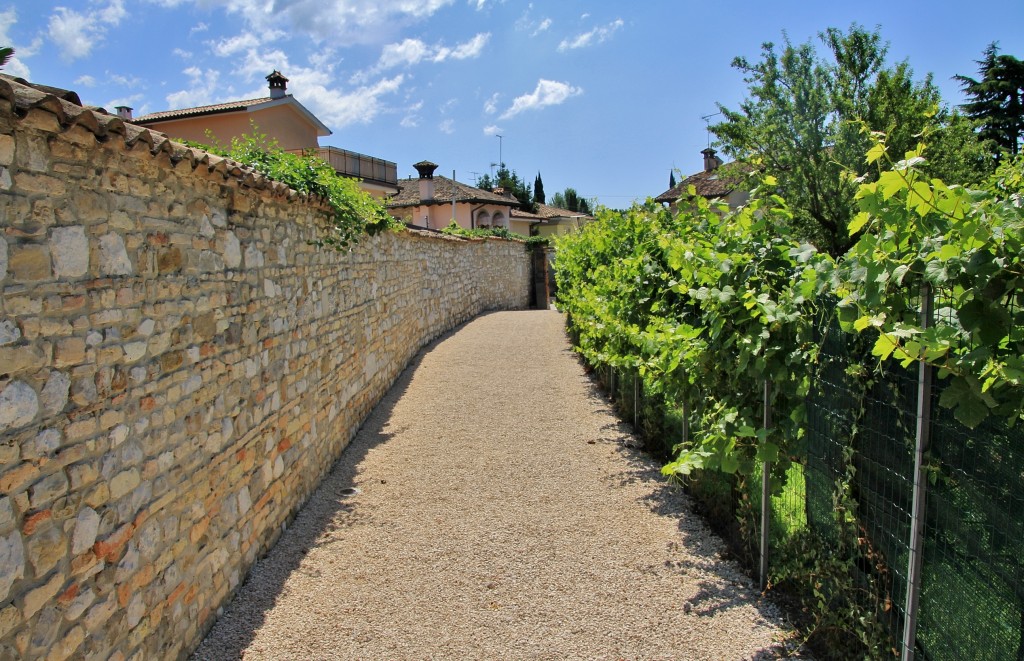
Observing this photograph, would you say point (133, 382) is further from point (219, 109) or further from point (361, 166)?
point (361, 166)

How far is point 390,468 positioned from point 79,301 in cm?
392

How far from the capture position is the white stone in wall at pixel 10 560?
2076mm

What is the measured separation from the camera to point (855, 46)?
17344mm

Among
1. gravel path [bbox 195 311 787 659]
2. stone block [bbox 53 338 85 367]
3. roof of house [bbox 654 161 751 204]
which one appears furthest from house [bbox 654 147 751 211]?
stone block [bbox 53 338 85 367]

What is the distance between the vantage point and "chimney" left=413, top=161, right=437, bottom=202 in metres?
34.5

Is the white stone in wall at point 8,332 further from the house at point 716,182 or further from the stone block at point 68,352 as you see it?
the house at point 716,182

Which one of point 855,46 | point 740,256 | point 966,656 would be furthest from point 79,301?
point 855,46

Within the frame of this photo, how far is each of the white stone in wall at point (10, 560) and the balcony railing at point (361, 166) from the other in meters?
20.2

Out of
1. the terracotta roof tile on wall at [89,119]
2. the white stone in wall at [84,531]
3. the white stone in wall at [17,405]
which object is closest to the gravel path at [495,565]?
the white stone in wall at [84,531]

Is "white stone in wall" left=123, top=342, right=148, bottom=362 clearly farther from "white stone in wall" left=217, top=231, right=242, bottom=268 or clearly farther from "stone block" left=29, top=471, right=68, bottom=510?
"white stone in wall" left=217, top=231, right=242, bottom=268

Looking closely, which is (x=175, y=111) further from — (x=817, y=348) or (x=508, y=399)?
(x=817, y=348)

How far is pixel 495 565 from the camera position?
4.24 meters

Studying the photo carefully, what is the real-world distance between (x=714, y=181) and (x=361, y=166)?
14.8 metres

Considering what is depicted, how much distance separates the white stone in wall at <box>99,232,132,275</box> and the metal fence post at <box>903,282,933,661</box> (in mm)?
3128
